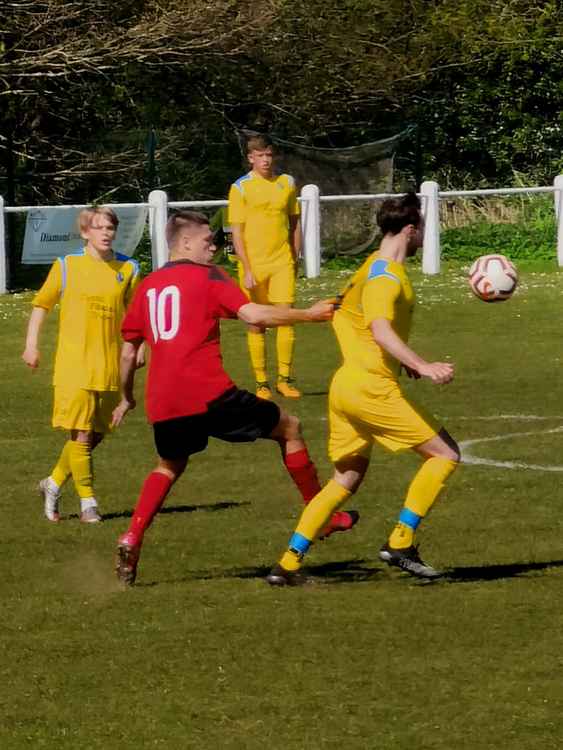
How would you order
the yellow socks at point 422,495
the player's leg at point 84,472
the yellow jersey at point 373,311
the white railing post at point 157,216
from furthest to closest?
the white railing post at point 157,216, the player's leg at point 84,472, the yellow socks at point 422,495, the yellow jersey at point 373,311

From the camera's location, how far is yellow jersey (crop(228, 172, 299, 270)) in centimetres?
1728

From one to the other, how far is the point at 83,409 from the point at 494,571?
3.06 metres

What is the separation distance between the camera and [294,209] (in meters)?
17.4

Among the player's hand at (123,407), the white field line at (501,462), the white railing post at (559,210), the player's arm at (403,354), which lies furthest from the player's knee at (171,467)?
the white railing post at (559,210)

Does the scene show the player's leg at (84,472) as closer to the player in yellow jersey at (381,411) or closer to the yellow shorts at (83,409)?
the yellow shorts at (83,409)

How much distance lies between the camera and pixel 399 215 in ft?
30.5

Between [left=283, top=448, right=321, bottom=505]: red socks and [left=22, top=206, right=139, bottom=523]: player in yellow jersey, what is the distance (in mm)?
1997

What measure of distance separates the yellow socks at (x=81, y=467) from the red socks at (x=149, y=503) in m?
2.07

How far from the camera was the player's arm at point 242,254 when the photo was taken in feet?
55.4

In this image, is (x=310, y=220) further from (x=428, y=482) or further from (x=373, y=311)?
(x=373, y=311)

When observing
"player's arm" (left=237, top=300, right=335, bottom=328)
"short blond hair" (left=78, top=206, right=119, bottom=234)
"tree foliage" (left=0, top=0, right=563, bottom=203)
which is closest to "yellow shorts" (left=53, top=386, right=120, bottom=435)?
"short blond hair" (left=78, top=206, right=119, bottom=234)

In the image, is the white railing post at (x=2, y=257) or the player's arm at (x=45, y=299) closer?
the player's arm at (x=45, y=299)

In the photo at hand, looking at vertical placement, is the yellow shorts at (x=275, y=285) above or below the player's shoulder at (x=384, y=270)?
below

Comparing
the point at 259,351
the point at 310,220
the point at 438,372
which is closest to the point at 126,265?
the point at 438,372
